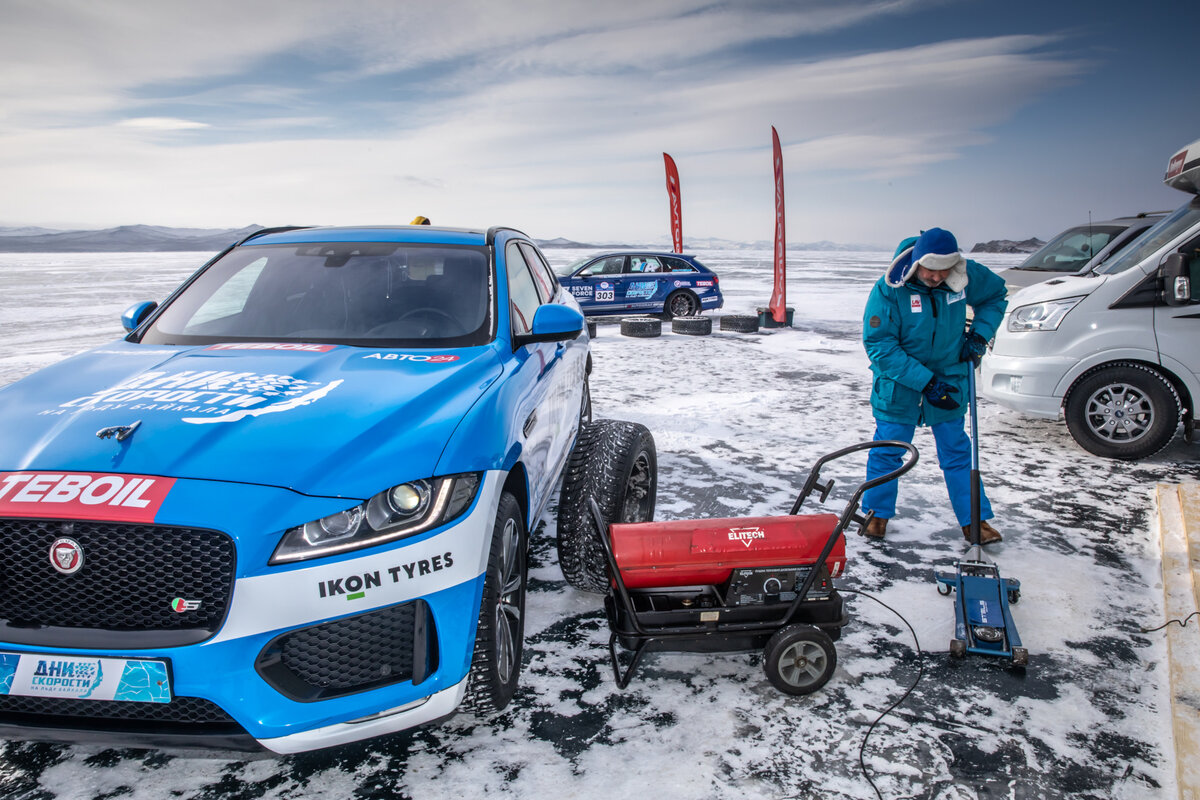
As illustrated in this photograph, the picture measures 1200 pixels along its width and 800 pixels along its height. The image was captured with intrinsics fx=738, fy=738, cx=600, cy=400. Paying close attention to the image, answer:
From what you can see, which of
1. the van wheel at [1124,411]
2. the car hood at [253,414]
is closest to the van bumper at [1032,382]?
the van wheel at [1124,411]

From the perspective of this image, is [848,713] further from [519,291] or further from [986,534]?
[519,291]

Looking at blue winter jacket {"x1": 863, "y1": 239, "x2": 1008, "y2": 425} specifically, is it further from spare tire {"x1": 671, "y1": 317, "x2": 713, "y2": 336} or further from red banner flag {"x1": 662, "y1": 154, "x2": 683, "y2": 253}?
red banner flag {"x1": 662, "y1": 154, "x2": 683, "y2": 253}

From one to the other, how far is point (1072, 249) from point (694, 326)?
18.4 ft

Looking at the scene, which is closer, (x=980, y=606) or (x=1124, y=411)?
(x=980, y=606)

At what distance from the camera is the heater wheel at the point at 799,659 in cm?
269

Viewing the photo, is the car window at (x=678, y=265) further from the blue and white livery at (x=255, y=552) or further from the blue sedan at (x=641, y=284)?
the blue and white livery at (x=255, y=552)

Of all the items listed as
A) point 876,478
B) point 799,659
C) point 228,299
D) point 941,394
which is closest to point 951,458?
point 941,394

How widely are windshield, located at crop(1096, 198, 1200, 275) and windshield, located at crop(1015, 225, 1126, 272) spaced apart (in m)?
4.45

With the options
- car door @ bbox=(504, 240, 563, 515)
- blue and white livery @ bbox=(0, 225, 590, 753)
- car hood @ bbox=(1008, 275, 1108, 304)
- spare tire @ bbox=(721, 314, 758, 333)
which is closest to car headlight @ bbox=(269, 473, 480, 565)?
blue and white livery @ bbox=(0, 225, 590, 753)

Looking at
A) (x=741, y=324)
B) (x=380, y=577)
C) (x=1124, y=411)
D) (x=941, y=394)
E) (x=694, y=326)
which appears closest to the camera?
(x=380, y=577)

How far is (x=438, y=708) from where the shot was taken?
6.81 ft

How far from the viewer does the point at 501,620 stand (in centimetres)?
247

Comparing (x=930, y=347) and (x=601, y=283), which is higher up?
(x=601, y=283)

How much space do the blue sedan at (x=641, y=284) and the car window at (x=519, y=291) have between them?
34.0 ft
